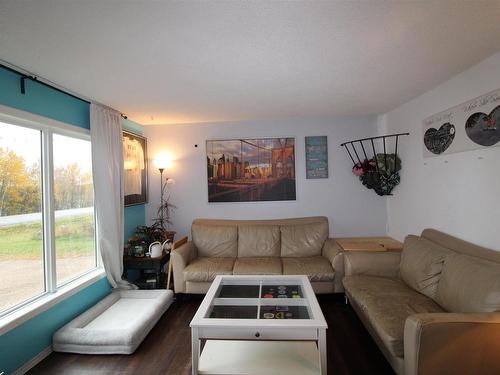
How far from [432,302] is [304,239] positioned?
1644 mm

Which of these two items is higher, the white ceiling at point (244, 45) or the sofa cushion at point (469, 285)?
the white ceiling at point (244, 45)

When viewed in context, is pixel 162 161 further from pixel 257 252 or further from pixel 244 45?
pixel 244 45

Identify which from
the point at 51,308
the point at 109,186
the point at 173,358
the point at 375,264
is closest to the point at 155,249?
the point at 109,186

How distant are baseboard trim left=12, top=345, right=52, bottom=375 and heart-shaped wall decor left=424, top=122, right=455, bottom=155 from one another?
4.10 m

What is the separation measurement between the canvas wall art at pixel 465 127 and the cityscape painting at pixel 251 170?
5.72ft

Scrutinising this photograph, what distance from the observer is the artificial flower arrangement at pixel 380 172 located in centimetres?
349

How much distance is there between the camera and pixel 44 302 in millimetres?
2254

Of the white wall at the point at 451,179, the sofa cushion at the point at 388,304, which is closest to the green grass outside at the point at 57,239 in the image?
the sofa cushion at the point at 388,304

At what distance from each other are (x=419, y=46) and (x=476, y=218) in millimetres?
1519

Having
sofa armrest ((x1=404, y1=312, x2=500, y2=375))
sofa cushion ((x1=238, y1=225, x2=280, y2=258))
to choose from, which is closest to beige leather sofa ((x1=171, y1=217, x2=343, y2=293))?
sofa cushion ((x1=238, y1=225, x2=280, y2=258))

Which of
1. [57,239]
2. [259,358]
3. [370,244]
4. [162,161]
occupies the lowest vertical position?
[259,358]

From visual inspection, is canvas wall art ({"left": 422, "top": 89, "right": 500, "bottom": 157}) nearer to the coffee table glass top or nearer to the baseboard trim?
the coffee table glass top

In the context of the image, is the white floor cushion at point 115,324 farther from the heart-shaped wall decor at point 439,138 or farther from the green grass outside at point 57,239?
the heart-shaped wall decor at point 439,138

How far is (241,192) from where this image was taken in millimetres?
4008
